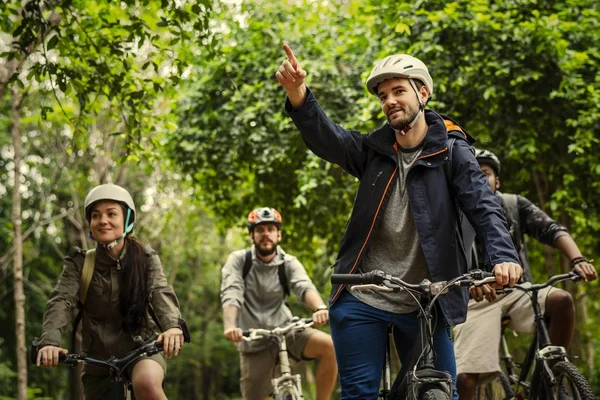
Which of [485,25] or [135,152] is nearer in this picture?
[135,152]

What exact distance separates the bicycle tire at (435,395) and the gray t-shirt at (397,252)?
1.79 feet

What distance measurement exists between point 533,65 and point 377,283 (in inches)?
282

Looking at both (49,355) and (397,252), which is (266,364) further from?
(397,252)

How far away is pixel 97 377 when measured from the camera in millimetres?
5480

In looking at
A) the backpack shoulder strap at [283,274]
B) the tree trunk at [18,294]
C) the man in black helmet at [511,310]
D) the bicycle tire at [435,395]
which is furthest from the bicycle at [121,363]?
the tree trunk at [18,294]

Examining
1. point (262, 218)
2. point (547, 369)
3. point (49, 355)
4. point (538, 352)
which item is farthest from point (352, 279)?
point (262, 218)

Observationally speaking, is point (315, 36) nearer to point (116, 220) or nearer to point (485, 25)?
point (485, 25)

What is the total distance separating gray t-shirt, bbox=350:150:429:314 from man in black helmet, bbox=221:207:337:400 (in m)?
3.15

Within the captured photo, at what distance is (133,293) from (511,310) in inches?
124

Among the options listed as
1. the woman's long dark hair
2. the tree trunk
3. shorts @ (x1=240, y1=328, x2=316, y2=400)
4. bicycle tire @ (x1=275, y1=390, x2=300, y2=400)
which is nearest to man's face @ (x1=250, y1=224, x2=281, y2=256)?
shorts @ (x1=240, y1=328, x2=316, y2=400)

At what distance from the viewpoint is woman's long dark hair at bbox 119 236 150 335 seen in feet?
17.9

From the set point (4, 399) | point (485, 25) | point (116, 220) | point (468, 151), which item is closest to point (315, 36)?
point (485, 25)

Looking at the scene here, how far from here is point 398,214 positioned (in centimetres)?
410

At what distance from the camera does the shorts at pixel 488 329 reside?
21.2ft
